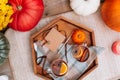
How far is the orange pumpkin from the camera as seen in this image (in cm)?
109

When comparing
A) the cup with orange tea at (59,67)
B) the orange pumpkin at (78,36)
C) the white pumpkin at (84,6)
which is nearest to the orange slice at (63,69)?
the cup with orange tea at (59,67)

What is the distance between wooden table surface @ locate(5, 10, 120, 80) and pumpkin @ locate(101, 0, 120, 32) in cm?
4

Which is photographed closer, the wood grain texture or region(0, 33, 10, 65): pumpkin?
region(0, 33, 10, 65): pumpkin

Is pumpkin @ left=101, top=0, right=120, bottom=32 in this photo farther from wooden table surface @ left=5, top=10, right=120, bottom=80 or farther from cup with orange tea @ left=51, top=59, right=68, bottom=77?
cup with orange tea @ left=51, top=59, right=68, bottom=77

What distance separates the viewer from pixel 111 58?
45.0 inches

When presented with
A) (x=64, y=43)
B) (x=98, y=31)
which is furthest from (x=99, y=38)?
(x=64, y=43)

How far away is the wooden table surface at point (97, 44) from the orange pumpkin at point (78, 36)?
0.06 meters

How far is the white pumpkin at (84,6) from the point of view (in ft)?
3.58

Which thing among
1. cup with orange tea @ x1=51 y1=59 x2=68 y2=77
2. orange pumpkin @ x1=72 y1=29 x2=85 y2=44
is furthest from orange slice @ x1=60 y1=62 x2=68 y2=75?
orange pumpkin @ x1=72 y1=29 x2=85 y2=44

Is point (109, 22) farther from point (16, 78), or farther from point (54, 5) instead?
point (16, 78)

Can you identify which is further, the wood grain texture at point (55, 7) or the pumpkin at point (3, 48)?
the wood grain texture at point (55, 7)

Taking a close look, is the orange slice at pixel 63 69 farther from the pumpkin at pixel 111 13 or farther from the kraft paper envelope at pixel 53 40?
the pumpkin at pixel 111 13

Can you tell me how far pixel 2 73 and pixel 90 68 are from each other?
327 mm

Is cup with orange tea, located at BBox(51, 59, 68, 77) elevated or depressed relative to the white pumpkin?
depressed
